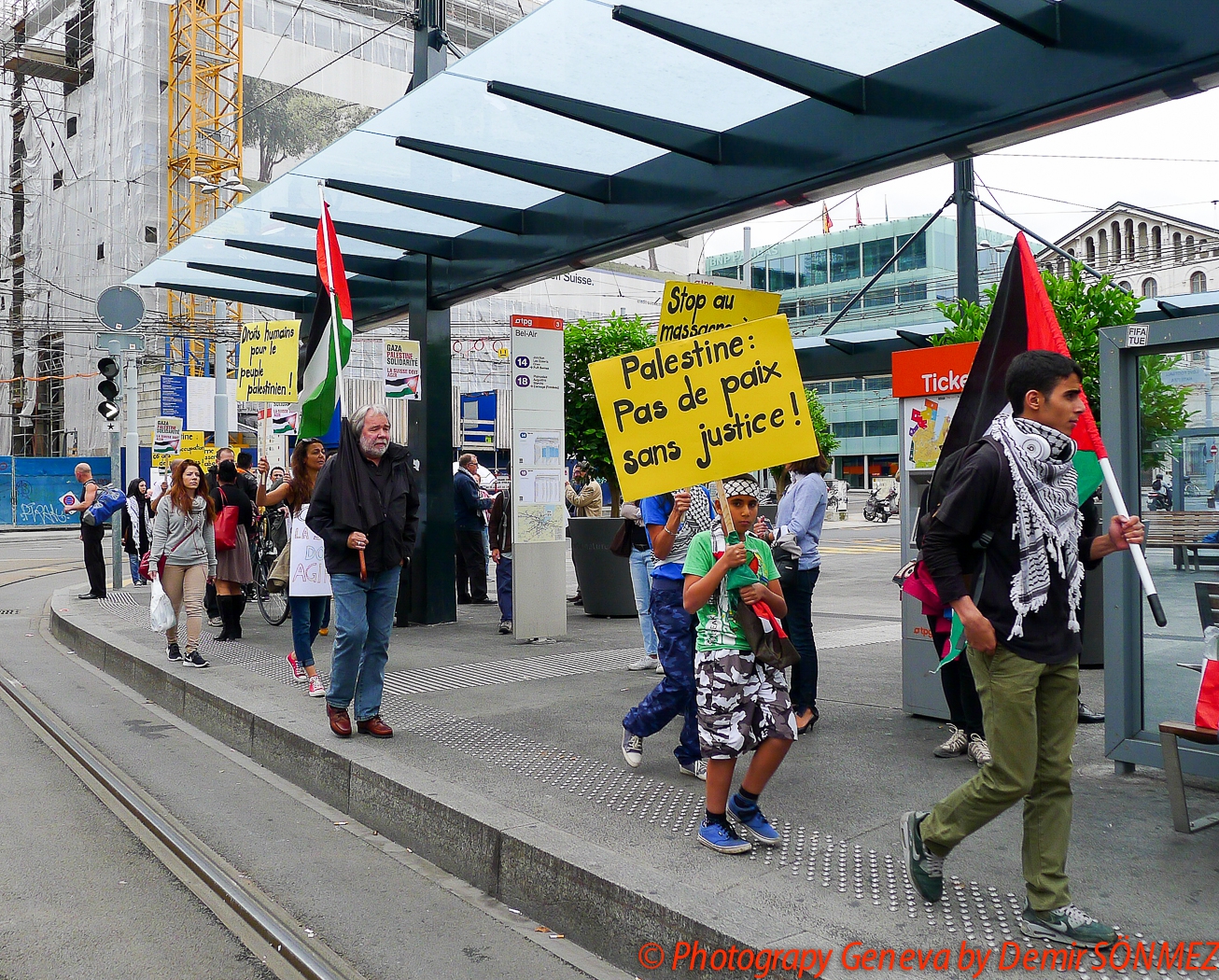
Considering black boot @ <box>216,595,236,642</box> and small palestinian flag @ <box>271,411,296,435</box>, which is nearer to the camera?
black boot @ <box>216,595,236,642</box>

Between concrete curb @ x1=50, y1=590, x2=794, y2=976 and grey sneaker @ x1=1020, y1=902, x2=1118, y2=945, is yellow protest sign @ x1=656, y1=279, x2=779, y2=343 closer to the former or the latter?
concrete curb @ x1=50, y1=590, x2=794, y2=976

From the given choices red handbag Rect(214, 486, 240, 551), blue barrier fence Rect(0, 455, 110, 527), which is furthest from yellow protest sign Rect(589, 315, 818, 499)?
blue barrier fence Rect(0, 455, 110, 527)

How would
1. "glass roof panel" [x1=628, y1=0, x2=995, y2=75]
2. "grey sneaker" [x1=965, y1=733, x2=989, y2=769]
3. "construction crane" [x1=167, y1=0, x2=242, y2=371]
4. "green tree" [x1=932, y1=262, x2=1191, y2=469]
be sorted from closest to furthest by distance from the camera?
"grey sneaker" [x1=965, y1=733, x2=989, y2=769]
"glass roof panel" [x1=628, y1=0, x2=995, y2=75]
"green tree" [x1=932, y1=262, x2=1191, y2=469]
"construction crane" [x1=167, y1=0, x2=242, y2=371]

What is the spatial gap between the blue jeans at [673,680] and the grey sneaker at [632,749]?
6 cm

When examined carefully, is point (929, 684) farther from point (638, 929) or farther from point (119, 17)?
point (119, 17)

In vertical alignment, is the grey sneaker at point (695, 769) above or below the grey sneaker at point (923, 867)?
below

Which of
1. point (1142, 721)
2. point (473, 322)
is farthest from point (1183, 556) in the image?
point (473, 322)

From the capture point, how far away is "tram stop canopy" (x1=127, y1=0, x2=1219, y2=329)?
18.6 ft

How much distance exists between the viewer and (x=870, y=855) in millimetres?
4098

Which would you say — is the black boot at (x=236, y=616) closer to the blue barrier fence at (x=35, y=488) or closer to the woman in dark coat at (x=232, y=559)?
the woman in dark coat at (x=232, y=559)

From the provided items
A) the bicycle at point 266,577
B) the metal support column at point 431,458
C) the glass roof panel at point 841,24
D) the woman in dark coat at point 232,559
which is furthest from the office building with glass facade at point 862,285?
the glass roof panel at point 841,24

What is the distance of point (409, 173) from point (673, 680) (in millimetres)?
5309

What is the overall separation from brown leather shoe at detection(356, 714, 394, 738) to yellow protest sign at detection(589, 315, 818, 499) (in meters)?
2.44

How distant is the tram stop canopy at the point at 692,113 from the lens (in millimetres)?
5676
